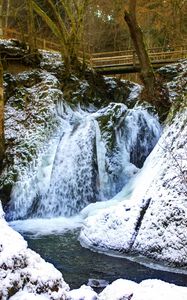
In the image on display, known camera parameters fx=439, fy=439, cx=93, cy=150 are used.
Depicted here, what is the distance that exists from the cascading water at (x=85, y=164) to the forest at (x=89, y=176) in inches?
1.0

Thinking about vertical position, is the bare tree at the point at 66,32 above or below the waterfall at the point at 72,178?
above

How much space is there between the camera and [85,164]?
A: 10.6 meters

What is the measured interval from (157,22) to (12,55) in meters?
11.3

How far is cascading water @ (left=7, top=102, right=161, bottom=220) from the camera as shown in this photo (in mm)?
10062

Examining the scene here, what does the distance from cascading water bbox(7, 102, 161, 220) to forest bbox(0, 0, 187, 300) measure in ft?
0.09

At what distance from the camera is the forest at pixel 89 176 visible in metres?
3.51

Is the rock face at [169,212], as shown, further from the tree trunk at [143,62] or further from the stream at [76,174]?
the tree trunk at [143,62]

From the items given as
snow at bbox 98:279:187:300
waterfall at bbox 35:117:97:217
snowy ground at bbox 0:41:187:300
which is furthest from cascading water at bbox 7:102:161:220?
snow at bbox 98:279:187:300

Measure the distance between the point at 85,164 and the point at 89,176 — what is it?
34 cm

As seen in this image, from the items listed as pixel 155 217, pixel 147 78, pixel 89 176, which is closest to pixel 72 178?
pixel 89 176

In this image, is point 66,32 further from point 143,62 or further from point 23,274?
point 23,274

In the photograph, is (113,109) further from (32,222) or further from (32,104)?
(32,222)

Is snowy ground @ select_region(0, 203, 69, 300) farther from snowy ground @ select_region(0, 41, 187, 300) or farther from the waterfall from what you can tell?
the waterfall

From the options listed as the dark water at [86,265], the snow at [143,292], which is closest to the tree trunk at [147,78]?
the dark water at [86,265]
